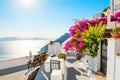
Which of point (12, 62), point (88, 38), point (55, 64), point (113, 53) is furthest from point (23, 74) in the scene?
point (113, 53)

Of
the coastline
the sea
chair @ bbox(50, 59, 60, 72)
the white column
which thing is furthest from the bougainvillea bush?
the sea

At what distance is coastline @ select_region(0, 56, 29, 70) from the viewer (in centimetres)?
1339

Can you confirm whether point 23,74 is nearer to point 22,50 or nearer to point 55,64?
point 55,64

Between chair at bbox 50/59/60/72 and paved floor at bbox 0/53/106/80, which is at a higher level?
chair at bbox 50/59/60/72

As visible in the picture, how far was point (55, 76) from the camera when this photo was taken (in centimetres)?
678

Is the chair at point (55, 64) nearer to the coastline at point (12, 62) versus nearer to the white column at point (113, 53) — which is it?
the white column at point (113, 53)

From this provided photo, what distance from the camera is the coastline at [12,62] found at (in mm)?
13394

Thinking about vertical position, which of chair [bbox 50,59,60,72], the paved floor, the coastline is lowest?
the paved floor

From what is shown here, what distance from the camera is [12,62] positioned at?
1408 centimetres

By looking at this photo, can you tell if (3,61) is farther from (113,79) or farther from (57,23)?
(57,23)

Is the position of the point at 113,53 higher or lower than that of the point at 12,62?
higher

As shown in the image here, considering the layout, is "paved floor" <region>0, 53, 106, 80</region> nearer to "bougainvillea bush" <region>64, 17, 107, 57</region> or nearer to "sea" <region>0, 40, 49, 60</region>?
"bougainvillea bush" <region>64, 17, 107, 57</region>

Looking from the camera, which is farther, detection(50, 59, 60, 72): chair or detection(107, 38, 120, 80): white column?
detection(50, 59, 60, 72): chair

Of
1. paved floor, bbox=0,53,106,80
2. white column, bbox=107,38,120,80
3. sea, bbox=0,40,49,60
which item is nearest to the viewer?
white column, bbox=107,38,120,80
